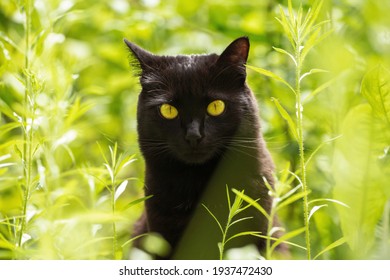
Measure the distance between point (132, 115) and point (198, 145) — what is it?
1.12 m

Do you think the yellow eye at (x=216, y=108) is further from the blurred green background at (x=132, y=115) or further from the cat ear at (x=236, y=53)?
the blurred green background at (x=132, y=115)

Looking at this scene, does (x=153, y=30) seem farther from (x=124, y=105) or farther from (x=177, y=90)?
(x=177, y=90)

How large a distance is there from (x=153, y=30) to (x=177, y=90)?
1113 millimetres

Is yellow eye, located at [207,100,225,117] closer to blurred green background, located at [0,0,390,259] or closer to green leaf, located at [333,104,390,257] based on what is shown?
blurred green background, located at [0,0,390,259]

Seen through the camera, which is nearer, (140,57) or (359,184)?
(359,184)

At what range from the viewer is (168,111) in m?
1.59

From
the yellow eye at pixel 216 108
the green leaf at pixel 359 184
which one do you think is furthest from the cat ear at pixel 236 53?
the green leaf at pixel 359 184

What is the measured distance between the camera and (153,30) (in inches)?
103

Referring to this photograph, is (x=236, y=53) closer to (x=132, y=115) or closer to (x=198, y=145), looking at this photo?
(x=198, y=145)

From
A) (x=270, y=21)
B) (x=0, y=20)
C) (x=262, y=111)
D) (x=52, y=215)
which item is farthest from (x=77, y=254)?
(x=0, y=20)

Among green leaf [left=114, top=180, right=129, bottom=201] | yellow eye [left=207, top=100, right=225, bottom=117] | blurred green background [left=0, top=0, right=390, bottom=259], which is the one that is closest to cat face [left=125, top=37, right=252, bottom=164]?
yellow eye [left=207, top=100, right=225, bottom=117]

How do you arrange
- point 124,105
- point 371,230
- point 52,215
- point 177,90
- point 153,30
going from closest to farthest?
point 371,230 → point 52,215 → point 177,90 → point 153,30 → point 124,105

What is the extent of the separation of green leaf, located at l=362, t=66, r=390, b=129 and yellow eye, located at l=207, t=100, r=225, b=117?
1.59 ft

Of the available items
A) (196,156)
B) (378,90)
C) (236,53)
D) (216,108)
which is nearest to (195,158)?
(196,156)
